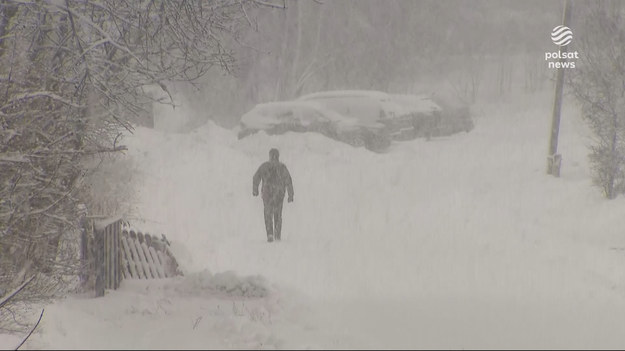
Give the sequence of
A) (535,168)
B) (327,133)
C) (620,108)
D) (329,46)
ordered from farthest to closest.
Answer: (329,46) → (327,133) → (535,168) → (620,108)

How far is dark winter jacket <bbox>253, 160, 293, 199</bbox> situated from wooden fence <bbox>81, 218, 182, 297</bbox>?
247cm

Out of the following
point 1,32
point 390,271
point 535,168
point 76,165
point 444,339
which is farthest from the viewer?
point 535,168

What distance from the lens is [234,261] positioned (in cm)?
953

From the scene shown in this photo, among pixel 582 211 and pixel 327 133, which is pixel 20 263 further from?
pixel 327 133

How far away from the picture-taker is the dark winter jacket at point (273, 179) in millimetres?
10430

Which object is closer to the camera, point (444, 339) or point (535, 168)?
point (444, 339)

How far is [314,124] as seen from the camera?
798 inches

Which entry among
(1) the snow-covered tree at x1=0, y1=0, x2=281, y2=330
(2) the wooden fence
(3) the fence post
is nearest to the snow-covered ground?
(3) the fence post

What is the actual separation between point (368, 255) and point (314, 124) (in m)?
11.1

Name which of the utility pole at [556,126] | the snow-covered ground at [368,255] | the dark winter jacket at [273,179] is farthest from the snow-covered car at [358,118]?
the dark winter jacket at [273,179]

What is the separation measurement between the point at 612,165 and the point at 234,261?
7629 mm

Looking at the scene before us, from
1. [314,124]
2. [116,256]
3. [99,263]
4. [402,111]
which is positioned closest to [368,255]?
[116,256]

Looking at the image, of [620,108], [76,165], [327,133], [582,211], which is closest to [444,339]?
[76,165]

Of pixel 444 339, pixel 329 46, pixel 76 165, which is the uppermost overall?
pixel 329 46
